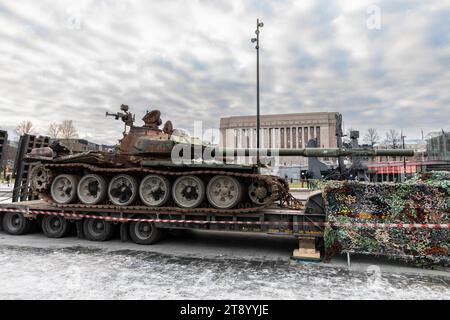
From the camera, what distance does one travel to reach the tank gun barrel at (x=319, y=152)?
28.9 feet

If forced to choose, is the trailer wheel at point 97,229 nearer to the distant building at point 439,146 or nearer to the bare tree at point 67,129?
the distant building at point 439,146

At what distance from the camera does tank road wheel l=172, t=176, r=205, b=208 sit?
8258 millimetres

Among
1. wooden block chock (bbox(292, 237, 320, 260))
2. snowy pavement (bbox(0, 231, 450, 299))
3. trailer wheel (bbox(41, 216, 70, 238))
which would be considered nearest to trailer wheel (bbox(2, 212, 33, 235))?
trailer wheel (bbox(41, 216, 70, 238))

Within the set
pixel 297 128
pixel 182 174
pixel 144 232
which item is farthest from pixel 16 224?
pixel 297 128

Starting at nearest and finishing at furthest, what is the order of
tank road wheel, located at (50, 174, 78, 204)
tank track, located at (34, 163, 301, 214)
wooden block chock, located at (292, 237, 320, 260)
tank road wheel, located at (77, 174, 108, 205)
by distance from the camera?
wooden block chock, located at (292, 237, 320, 260) → tank track, located at (34, 163, 301, 214) → tank road wheel, located at (77, 174, 108, 205) → tank road wheel, located at (50, 174, 78, 204)

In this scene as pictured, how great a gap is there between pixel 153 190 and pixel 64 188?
120 inches

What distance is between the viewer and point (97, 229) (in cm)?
908

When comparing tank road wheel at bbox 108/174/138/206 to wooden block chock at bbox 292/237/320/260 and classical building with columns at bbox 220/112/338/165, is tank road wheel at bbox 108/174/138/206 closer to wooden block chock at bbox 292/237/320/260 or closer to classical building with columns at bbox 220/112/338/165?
wooden block chock at bbox 292/237/320/260

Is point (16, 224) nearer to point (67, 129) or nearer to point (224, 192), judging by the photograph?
point (224, 192)

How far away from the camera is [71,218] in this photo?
29.3ft

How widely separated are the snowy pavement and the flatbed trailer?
60 cm
